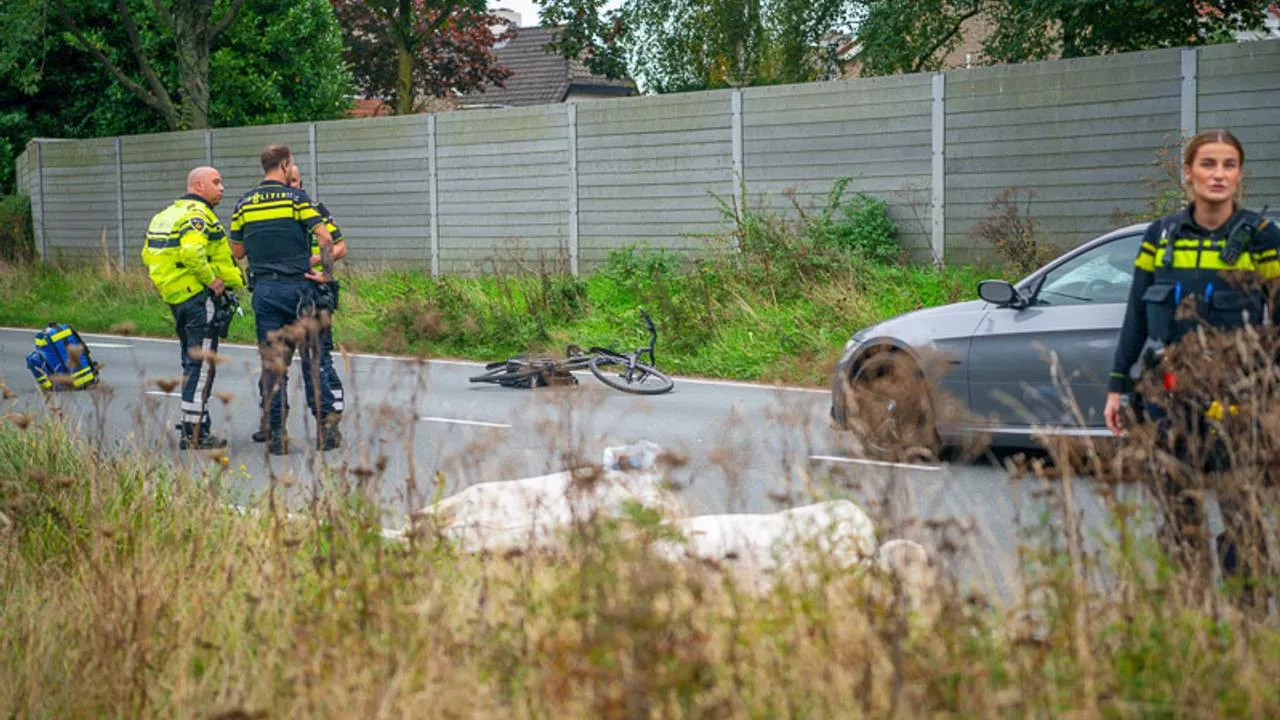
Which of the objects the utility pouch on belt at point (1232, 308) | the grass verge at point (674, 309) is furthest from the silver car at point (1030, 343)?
the grass verge at point (674, 309)

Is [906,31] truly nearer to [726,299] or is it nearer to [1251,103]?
[726,299]

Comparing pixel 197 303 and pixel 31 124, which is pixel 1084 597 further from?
pixel 31 124

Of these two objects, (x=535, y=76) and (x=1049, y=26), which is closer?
(x=1049, y=26)

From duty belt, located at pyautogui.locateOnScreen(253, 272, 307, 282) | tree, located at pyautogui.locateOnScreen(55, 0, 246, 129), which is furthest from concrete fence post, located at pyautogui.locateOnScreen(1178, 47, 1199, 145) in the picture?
tree, located at pyautogui.locateOnScreen(55, 0, 246, 129)

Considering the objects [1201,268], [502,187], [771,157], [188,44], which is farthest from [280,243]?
[188,44]

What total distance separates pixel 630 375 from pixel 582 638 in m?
10.7

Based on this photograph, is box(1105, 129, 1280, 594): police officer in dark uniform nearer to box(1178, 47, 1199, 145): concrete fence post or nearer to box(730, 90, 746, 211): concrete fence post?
box(1178, 47, 1199, 145): concrete fence post

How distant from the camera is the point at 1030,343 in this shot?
968 cm

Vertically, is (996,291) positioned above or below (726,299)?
above

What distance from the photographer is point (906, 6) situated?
3306 cm

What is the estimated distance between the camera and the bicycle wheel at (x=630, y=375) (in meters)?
14.8

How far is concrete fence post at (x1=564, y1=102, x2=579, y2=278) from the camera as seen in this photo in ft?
76.6

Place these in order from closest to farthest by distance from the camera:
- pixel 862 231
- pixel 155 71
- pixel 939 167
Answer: pixel 939 167 → pixel 862 231 → pixel 155 71

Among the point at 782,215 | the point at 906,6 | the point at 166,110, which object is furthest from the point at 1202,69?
the point at 166,110
